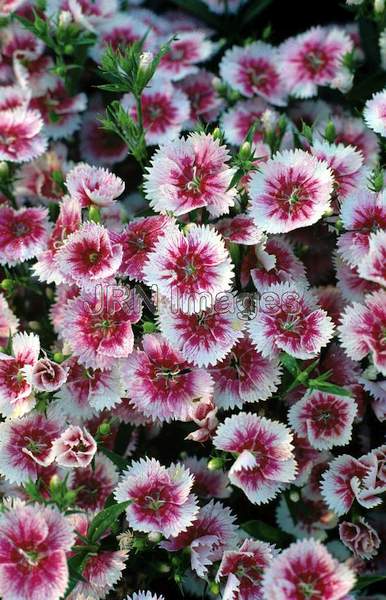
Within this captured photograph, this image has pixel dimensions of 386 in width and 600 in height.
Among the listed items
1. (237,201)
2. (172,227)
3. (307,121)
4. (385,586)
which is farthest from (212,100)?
(385,586)

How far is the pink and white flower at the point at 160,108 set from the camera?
3105 millimetres

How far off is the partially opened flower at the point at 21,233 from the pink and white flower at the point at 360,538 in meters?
1.36

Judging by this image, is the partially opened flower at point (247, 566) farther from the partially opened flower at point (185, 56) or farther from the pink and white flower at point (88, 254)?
the partially opened flower at point (185, 56)

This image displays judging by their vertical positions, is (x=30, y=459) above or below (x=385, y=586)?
above

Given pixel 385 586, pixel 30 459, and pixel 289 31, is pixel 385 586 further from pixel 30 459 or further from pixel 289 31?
pixel 289 31

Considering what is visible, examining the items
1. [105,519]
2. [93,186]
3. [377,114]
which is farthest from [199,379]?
[377,114]

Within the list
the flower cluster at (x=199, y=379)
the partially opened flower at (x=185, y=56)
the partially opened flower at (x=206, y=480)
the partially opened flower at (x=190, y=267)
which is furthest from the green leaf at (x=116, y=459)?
the partially opened flower at (x=185, y=56)

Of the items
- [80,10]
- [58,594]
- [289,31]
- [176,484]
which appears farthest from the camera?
[289,31]

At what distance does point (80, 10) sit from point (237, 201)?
3.77 ft

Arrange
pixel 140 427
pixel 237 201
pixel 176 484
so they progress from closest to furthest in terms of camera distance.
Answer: pixel 176 484
pixel 237 201
pixel 140 427

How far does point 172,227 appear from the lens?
2354 mm

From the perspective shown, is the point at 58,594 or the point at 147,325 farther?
the point at 147,325

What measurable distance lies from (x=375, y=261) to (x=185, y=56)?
1.47 meters

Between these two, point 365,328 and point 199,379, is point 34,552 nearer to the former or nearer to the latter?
point 199,379
